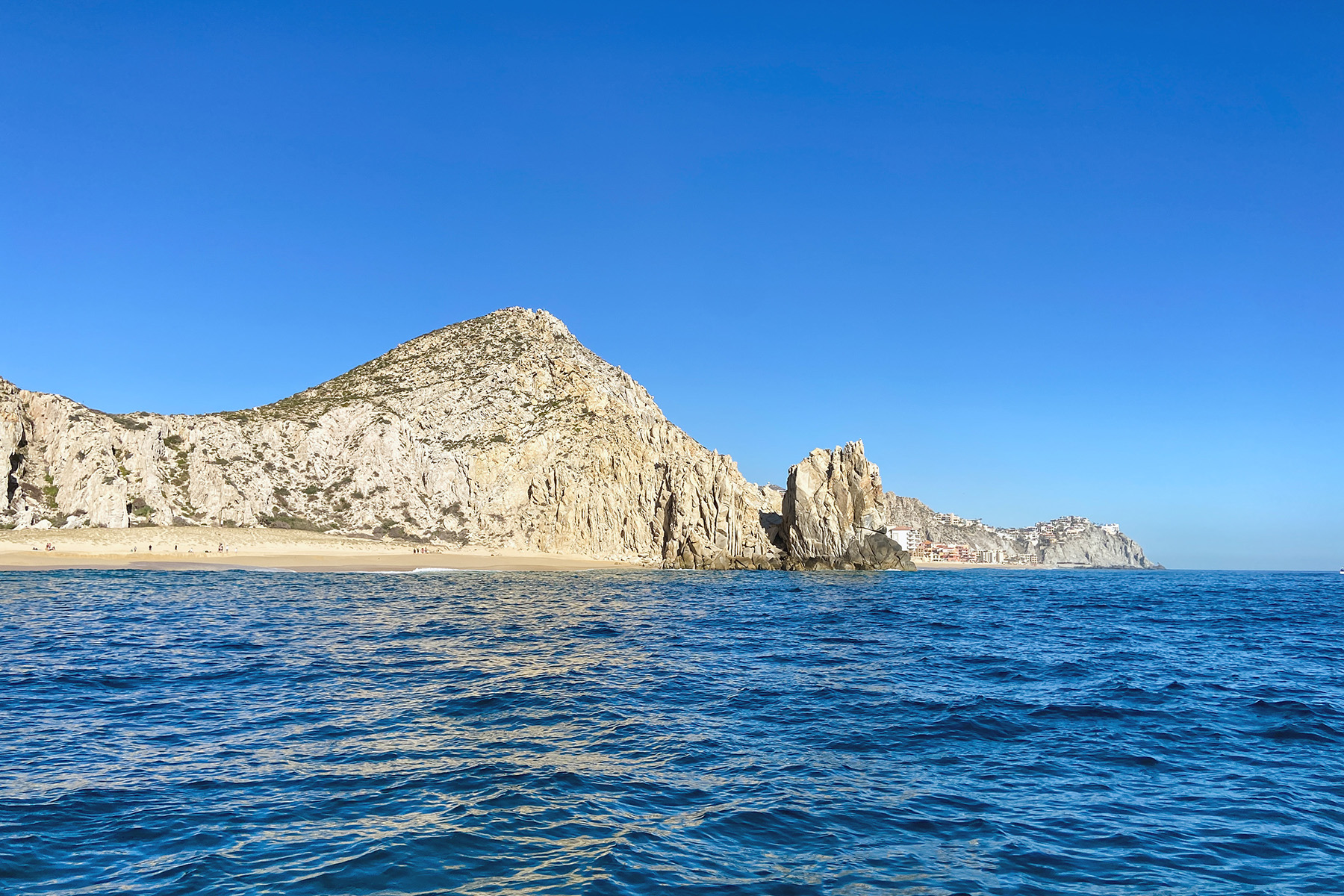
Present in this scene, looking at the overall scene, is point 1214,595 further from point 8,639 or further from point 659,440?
point 8,639

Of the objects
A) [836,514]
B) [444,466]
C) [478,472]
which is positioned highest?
[444,466]

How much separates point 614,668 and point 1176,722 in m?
14.1

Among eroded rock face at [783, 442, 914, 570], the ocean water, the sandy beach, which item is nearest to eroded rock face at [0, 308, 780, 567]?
eroded rock face at [783, 442, 914, 570]

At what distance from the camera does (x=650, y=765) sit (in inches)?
545

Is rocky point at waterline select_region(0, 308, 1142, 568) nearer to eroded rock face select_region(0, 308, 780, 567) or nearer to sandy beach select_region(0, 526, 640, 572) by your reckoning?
eroded rock face select_region(0, 308, 780, 567)

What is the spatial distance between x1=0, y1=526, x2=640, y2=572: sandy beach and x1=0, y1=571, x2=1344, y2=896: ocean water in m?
53.2

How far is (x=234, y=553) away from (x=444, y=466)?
33924 mm

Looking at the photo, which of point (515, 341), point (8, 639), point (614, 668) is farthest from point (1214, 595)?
point (515, 341)

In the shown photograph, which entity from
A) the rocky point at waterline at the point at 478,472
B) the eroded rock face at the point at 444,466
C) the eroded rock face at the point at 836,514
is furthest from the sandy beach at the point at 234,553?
the eroded rock face at the point at 836,514

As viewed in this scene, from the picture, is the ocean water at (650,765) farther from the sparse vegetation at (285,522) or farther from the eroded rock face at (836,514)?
the eroded rock face at (836,514)

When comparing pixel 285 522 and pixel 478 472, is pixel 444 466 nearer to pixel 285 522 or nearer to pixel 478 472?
pixel 478 472

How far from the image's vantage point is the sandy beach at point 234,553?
7756 cm

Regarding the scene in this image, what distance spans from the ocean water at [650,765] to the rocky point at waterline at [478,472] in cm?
8426

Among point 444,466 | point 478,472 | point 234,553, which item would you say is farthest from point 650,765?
point 444,466
